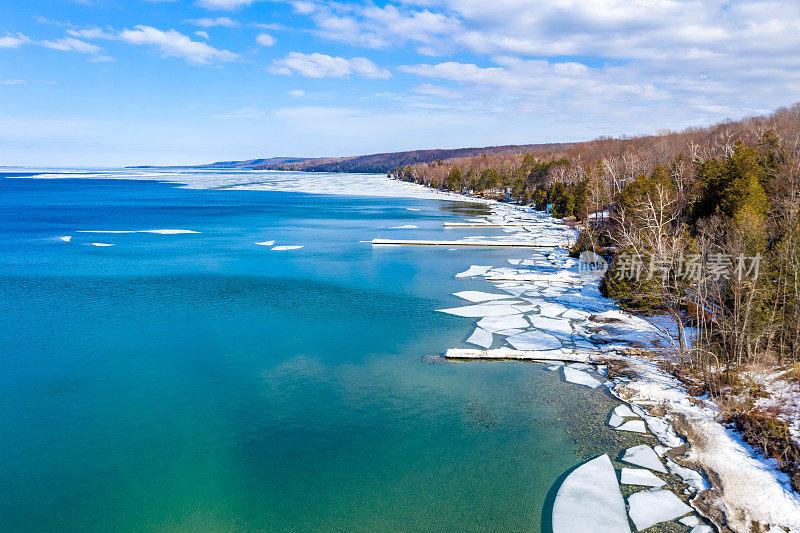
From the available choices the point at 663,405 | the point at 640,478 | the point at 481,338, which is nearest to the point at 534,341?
the point at 481,338

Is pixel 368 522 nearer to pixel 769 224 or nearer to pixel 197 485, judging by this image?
pixel 197 485

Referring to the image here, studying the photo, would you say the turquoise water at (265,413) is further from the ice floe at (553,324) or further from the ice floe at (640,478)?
the ice floe at (553,324)

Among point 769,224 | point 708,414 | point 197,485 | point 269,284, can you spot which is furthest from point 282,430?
point 769,224

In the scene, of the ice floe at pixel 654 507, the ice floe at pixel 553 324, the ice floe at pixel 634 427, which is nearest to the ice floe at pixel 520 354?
the ice floe at pixel 553 324

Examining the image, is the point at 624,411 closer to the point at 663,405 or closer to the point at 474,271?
the point at 663,405

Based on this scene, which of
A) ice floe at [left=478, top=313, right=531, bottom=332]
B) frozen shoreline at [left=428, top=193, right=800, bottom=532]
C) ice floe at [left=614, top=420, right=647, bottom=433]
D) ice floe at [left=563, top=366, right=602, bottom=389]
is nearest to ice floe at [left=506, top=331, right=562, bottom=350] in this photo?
frozen shoreline at [left=428, top=193, right=800, bottom=532]

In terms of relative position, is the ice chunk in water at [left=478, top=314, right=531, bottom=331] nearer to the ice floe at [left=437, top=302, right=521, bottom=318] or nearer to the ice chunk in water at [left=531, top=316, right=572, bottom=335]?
the ice chunk in water at [left=531, top=316, right=572, bottom=335]
